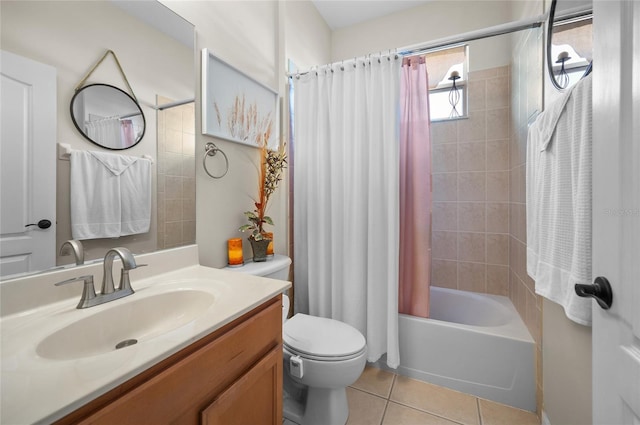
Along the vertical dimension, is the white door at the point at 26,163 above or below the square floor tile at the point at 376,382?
above

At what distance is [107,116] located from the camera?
0.92 meters

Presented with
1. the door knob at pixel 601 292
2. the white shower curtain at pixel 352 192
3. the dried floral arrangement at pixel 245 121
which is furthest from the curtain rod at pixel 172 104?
the door knob at pixel 601 292

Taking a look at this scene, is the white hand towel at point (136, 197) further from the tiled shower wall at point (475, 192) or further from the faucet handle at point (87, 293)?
the tiled shower wall at point (475, 192)

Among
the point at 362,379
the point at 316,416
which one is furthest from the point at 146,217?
the point at 362,379

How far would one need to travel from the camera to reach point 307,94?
185 cm

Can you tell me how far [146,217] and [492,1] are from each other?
2.86 metres

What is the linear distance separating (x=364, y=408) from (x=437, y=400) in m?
0.43

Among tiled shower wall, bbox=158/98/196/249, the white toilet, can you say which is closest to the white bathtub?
the white toilet

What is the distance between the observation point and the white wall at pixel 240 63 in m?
1.32

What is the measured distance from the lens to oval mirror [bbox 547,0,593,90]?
0.96 meters

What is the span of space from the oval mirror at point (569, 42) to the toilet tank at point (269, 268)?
5.13 feet

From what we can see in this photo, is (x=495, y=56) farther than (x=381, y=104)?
Yes

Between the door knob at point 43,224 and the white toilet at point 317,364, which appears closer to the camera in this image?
the door knob at point 43,224

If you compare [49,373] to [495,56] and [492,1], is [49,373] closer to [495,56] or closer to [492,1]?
[495,56]
